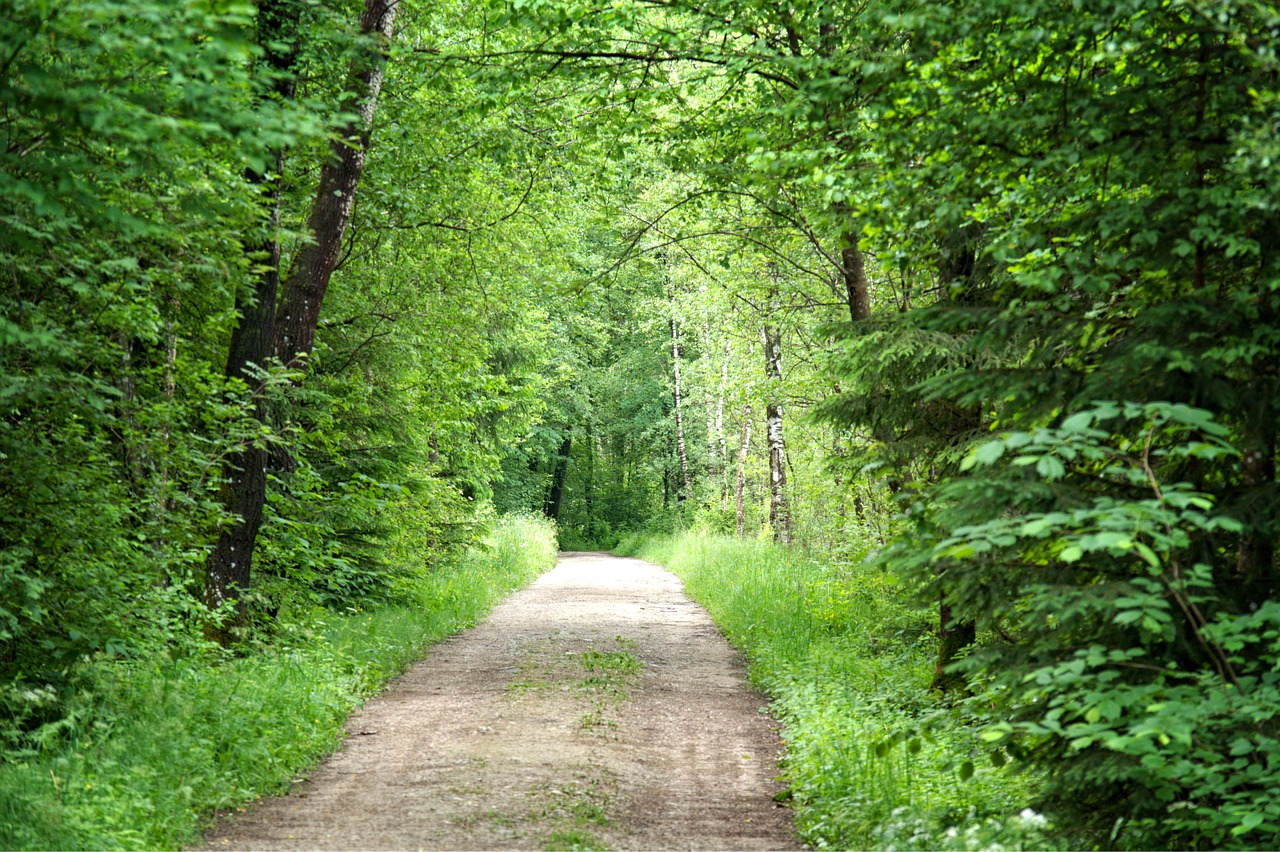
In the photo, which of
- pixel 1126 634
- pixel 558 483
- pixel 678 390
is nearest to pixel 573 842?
pixel 1126 634

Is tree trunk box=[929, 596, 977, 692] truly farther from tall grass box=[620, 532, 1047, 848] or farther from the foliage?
the foliage

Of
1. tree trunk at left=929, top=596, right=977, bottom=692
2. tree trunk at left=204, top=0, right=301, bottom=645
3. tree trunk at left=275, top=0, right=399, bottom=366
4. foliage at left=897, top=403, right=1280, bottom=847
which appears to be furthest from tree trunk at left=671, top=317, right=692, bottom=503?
foliage at left=897, top=403, right=1280, bottom=847

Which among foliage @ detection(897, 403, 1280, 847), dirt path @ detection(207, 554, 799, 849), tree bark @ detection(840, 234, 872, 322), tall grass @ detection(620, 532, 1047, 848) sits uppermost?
tree bark @ detection(840, 234, 872, 322)

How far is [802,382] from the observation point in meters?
12.9

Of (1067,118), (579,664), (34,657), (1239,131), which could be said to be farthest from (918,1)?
(579,664)

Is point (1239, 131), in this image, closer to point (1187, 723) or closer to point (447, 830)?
point (1187, 723)

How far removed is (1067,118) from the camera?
4.83m

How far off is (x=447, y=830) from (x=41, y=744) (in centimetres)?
246

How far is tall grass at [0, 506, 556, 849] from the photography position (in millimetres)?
5102

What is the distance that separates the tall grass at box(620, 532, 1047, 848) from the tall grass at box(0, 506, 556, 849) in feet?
12.2

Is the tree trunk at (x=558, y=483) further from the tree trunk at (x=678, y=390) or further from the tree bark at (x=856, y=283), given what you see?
the tree bark at (x=856, y=283)

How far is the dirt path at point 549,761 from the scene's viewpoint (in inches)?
236

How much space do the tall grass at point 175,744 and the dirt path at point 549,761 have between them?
0.83 ft

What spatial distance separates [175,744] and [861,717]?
521 centimetres
